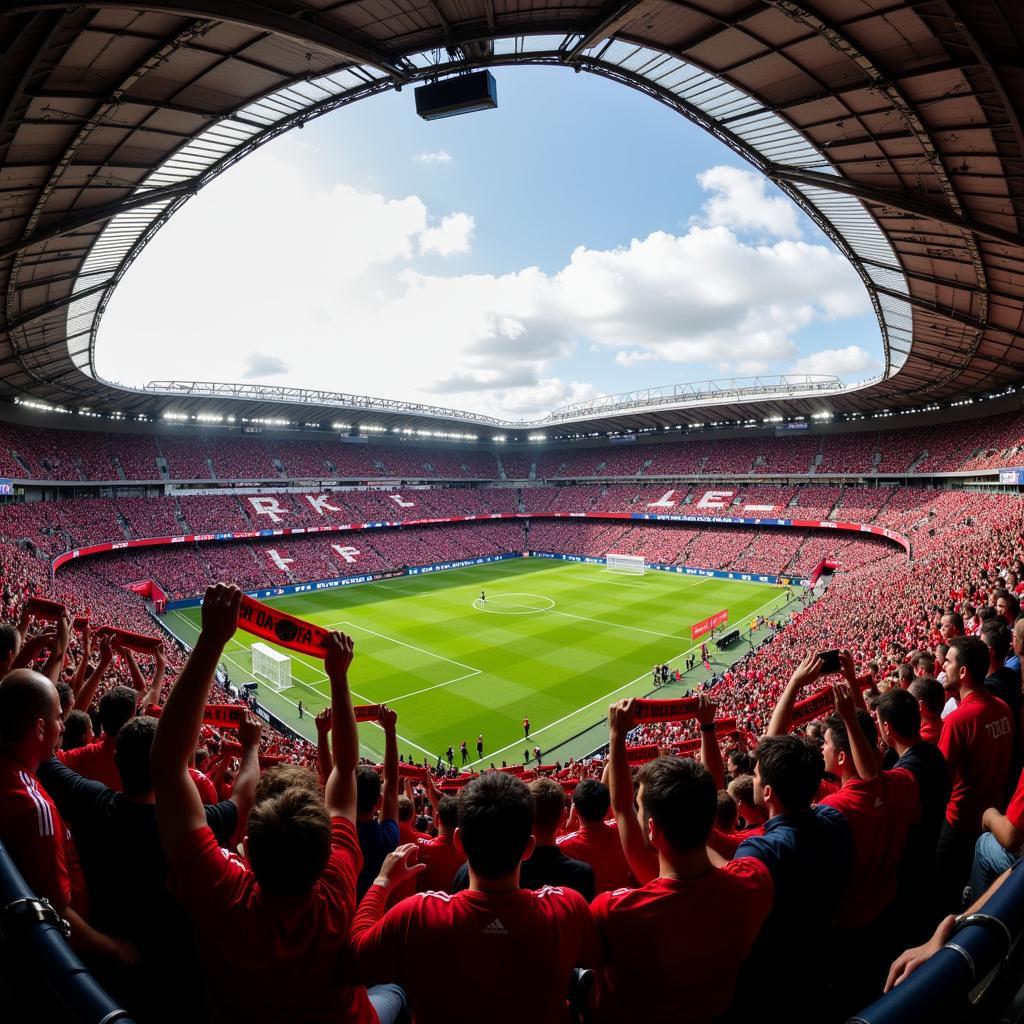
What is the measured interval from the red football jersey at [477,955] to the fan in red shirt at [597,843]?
6.50 feet

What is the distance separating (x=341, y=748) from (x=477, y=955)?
40.7 inches

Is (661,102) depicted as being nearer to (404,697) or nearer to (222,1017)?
(222,1017)

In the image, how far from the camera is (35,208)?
15.7 m

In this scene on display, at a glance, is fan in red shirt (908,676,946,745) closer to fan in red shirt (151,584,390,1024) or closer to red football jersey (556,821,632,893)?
red football jersey (556,821,632,893)

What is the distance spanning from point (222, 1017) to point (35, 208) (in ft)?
67.8

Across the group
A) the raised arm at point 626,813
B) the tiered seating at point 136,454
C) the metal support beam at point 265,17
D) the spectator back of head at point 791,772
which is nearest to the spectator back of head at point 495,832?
the raised arm at point 626,813

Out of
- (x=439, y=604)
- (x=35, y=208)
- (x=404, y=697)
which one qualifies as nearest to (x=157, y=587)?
(x=439, y=604)

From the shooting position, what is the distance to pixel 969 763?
4.39 m

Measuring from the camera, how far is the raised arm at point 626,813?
2.89 metres

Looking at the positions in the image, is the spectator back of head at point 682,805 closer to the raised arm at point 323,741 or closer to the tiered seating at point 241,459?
the raised arm at point 323,741

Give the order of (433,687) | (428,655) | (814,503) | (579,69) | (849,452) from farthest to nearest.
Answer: (849,452)
(814,503)
(428,655)
(433,687)
(579,69)

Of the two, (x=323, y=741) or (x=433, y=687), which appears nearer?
(x=323, y=741)

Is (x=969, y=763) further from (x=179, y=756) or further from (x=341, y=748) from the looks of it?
(x=179, y=756)

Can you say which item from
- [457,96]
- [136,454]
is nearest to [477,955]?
[457,96]
